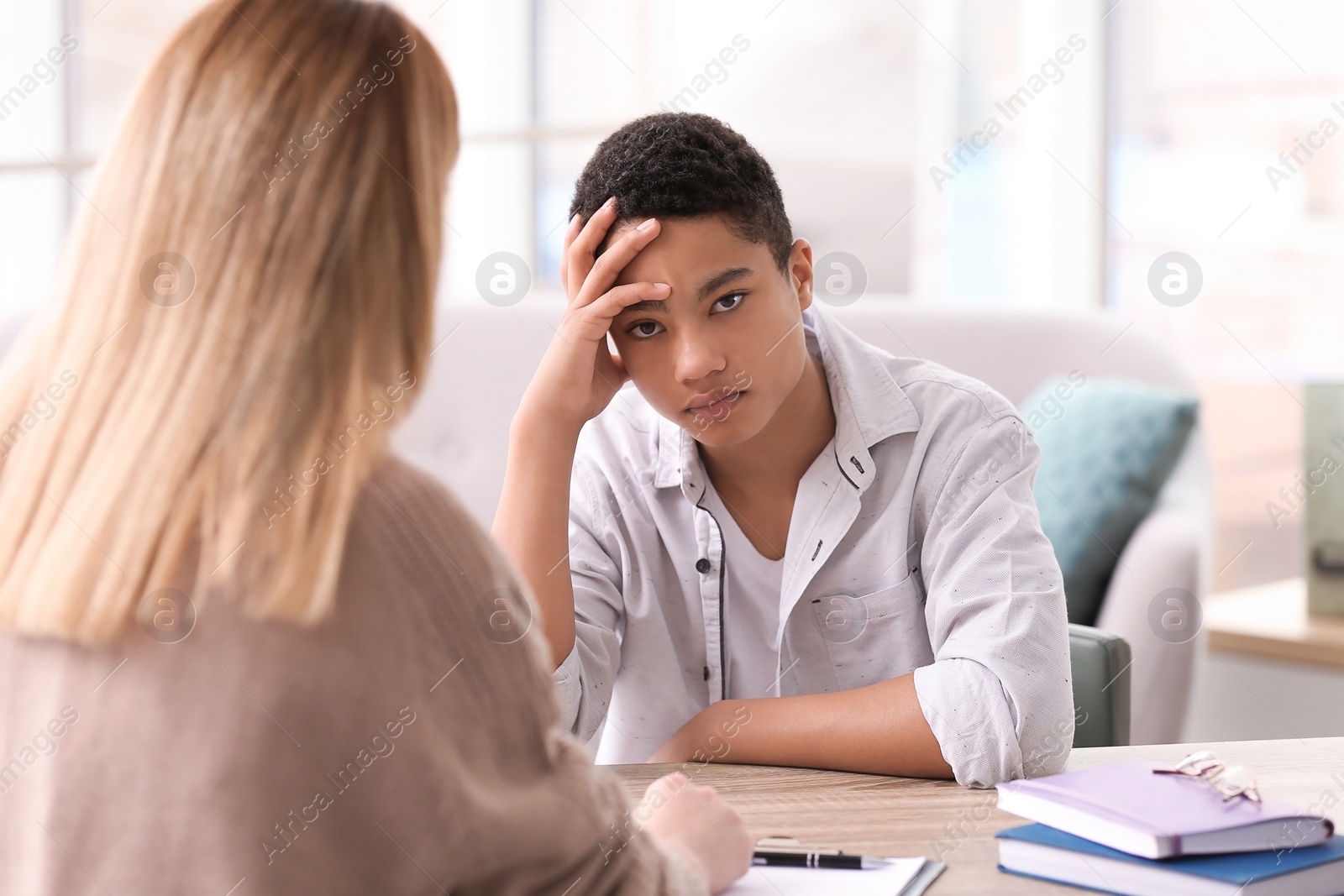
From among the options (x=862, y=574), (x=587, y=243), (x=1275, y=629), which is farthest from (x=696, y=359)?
(x=1275, y=629)

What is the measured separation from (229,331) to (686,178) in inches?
28.8

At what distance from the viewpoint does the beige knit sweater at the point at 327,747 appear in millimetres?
578

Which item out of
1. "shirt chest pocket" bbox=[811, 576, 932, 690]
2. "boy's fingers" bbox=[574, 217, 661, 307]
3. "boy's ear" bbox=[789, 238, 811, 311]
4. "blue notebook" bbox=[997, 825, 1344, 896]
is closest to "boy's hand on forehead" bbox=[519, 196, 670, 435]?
"boy's fingers" bbox=[574, 217, 661, 307]

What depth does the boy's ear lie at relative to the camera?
4.58 ft

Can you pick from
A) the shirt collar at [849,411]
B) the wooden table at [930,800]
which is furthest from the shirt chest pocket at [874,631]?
the wooden table at [930,800]

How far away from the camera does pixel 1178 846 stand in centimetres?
80

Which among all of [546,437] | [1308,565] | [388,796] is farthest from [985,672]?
[1308,565]

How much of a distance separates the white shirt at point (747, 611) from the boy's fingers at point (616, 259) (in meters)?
0.30

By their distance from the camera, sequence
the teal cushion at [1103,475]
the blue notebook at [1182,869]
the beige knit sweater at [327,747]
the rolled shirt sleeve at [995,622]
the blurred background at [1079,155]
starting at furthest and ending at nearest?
the blurred background at [1079,155] → the teal cushion at [1103,475] → the rolled shirt sleeve at [995,622] → the blue notebook at [1182,869] → the beige knit sweater at [327,747]

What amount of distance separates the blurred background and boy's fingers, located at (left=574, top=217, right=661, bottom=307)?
147 cm

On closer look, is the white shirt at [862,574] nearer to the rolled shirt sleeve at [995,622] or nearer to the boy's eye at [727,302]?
the rolled shirt sleeve at [995,622]

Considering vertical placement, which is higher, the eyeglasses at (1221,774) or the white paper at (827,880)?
the eyeglasses at (1221,774)

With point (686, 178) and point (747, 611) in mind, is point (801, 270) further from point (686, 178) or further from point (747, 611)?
point (747, 611)

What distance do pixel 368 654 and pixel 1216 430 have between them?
2731mm
